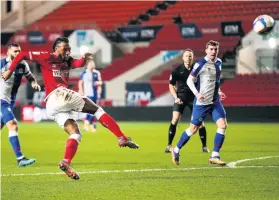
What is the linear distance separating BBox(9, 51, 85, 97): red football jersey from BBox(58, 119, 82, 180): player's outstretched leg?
0.58 meters

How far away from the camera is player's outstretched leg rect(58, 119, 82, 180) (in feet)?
30.6

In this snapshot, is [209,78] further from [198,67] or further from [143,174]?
[143,174]

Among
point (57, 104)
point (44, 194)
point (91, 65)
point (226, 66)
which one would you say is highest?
point (57, 104)

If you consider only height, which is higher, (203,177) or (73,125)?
(73,125)

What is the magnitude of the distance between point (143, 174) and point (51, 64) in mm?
2190

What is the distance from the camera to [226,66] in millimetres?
32062

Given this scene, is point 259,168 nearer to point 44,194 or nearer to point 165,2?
point 44,194

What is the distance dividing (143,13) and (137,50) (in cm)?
395

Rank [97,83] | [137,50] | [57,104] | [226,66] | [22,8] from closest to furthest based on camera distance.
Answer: [57,104]
[97,83]
[226,66]
[137,50]
[22,8]

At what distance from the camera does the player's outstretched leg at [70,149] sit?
9.31 meters

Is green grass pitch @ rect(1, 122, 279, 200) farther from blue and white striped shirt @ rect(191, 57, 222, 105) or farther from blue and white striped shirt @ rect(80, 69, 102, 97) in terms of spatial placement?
blue and white striped shirt @ rect(80, 69, 102, 97)

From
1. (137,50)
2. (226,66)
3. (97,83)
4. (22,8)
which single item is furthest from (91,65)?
(22,8)

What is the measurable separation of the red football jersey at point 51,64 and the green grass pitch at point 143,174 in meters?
1.39

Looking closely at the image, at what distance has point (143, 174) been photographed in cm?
1074
